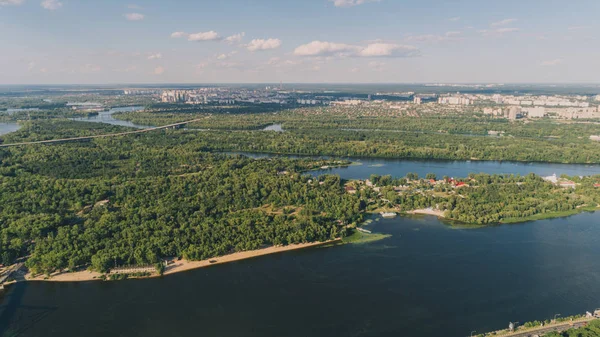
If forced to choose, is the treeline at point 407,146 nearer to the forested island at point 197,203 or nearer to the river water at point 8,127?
the forested island at point 197,203

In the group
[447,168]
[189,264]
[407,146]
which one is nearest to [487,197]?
[447,168]

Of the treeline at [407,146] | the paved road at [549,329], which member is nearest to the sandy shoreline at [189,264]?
the paved road at [549,329]

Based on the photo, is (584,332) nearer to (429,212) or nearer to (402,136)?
(429,212)

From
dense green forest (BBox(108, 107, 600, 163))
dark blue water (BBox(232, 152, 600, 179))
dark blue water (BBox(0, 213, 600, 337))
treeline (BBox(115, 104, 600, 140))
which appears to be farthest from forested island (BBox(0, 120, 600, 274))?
treeline (BBox(115, 104, 600, 140))

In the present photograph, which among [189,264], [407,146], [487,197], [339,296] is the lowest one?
[339,296]

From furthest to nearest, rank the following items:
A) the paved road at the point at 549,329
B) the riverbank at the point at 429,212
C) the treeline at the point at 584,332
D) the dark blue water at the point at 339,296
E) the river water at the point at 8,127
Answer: the river water at the point at 8,127, the riverbank at the point at 429,212, the dark blue water at the point at 339,296, the paved road at the point at 549,329, the treeline at the point at 584,332

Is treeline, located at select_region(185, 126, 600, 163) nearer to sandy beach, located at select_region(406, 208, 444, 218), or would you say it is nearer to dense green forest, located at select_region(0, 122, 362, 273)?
dense green forest, located at select_region(0, 122, 362, 273)
